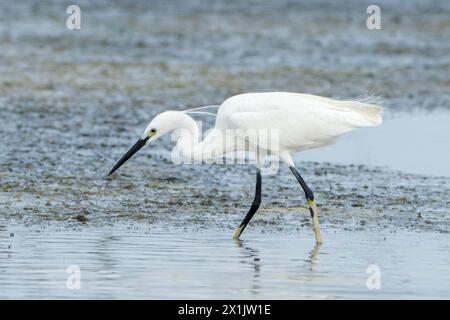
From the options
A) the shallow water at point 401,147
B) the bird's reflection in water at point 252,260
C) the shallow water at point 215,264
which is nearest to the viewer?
the shallow water at point 215,264

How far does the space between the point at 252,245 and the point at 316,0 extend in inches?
1221

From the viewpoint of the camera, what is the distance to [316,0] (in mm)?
40312

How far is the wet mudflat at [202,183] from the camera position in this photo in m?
8.80

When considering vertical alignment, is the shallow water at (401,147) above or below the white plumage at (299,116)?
below

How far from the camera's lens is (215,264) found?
9.20m

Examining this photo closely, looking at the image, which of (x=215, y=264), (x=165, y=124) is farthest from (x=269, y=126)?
(x=215, y=264)

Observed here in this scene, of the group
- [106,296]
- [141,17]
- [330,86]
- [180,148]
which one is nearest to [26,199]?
[180,148]

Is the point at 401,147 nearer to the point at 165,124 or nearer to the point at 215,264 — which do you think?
the point at 165,124

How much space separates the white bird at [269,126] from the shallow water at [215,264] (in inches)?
28.4

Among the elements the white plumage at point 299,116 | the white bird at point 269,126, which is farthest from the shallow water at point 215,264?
the white plumage at point 299,116

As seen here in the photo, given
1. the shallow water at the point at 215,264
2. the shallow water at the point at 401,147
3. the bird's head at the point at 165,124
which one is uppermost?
the bird's head at the point at 165,124

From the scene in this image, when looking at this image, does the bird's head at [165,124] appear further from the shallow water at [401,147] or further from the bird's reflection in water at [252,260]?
the shallow water at [401,147]

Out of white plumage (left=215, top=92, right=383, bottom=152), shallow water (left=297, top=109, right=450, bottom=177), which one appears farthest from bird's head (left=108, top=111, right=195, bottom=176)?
shallow water (left=297, top=109, right=450, bottom=177)
